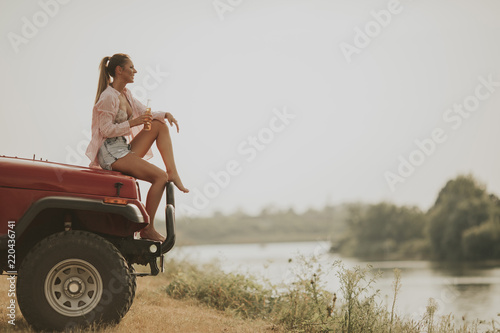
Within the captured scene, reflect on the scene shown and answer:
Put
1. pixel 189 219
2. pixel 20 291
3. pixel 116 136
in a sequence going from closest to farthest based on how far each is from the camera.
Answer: pixel 20 291, pixel 116 136, pixel 189 219

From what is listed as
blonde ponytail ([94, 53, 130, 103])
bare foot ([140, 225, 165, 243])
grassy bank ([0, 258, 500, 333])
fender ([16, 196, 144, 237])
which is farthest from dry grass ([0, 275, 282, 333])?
blonde ponytail ([94, 53, 130, 103])

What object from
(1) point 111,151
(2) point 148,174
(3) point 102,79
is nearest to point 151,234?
(2) point 148,174

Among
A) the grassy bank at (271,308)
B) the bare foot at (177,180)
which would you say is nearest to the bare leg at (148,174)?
the bare foot at (177,180)

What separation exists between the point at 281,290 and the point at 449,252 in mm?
47827

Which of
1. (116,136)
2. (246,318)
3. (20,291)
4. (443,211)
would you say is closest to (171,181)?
(116,136)

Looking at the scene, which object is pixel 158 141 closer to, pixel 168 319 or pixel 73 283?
pixel 73 283

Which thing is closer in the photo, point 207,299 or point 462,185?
point 207,299

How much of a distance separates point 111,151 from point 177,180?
2.43ft

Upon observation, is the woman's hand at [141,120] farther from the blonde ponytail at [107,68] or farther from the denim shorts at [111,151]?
A: the blonde ponytail at [107,68]

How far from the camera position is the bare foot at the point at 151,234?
19.3 ft

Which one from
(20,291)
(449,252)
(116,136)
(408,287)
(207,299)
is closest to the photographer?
(20,291)

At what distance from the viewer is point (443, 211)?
5819cm

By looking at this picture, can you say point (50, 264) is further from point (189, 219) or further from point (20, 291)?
point (189, 219)

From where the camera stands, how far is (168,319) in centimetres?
657
